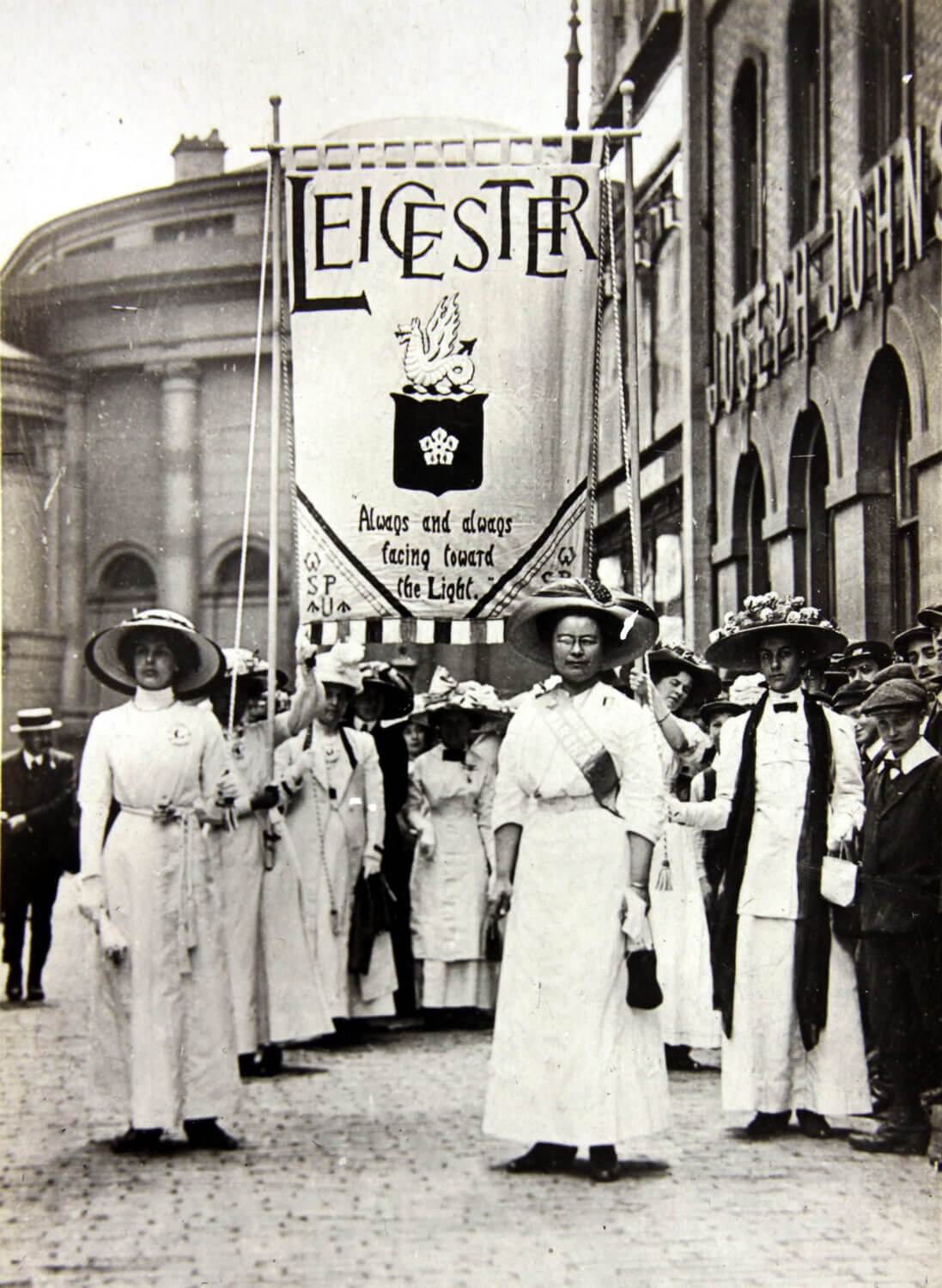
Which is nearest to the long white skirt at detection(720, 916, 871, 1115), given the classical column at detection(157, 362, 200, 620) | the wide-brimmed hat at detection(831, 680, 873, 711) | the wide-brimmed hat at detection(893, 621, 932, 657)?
the wide-brimmed hat at detection(893, 621, 932, 657)

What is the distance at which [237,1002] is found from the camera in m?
7.69

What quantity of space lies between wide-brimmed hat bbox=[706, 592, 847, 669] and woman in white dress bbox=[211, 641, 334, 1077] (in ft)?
6.98

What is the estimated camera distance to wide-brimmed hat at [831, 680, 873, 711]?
8031 mm

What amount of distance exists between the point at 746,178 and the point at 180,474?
33.2ft

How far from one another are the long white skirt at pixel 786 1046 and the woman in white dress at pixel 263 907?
2473mm

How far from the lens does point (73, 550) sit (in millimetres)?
21469

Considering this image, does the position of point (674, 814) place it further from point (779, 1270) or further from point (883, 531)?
point (883, 531)

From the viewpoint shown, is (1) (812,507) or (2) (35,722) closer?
(2) (35,722)

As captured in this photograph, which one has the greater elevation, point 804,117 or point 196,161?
point 196,161

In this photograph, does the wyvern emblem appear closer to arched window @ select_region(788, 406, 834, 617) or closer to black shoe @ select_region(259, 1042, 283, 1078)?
black shoe @ select_region(259, 1042, 283, 1078)

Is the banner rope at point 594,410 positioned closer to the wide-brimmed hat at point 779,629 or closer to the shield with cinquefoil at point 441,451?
the shield with cinquefoil at point 441,451

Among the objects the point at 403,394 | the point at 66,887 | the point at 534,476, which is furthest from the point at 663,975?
the point at 66,887

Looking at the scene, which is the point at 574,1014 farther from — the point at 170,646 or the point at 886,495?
the point at 886,495

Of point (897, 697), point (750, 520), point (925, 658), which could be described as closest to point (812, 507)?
point (750, 520)
